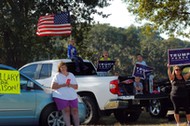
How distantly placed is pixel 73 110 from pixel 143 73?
314 cm

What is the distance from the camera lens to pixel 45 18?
1625 centimetres

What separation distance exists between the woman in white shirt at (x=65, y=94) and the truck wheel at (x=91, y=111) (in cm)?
176

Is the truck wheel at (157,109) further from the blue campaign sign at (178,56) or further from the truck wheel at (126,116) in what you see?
the blue campaign sign at (178,56)

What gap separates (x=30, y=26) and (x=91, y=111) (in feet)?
35.3

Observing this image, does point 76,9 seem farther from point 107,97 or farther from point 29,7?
point 107,97

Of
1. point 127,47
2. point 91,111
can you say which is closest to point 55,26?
point 91,111

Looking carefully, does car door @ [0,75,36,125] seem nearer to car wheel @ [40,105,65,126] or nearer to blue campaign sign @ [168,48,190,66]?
car wheel @ [40,105,65,126]

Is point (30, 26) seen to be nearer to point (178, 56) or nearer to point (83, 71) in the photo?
point (83, 71)

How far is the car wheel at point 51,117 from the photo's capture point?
8.62 m

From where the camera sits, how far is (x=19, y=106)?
8.36 meters

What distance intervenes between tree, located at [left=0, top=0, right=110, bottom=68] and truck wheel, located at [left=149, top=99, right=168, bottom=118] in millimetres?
9395

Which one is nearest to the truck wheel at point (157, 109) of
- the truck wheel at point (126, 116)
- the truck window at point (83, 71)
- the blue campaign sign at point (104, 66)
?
the truck wheel at point (126, 116)

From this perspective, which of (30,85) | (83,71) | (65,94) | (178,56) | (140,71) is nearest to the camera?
(65,94)

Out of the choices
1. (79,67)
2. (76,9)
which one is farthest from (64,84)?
(76,9)
